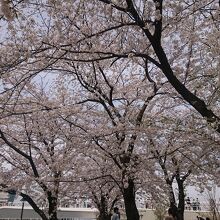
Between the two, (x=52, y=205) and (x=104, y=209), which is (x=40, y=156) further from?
(x=104, y=209)

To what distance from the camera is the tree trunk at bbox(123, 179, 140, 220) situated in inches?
424

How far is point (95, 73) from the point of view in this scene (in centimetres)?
1131

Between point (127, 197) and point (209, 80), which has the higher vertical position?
point (209, 80)

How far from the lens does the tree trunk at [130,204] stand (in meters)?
10.8

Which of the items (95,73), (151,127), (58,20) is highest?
(95,73)

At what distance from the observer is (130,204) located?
10.8 meters

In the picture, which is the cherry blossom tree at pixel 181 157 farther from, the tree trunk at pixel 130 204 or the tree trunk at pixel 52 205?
the tree trunk at pixel 52 205

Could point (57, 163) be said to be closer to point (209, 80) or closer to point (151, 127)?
point (151, 127)

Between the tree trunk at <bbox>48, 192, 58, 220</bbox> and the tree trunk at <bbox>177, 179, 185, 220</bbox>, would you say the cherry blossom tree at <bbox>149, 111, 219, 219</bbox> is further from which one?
the tree trunk at <bbox>48, 192, 58, 220</bbox>

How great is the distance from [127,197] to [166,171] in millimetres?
2542

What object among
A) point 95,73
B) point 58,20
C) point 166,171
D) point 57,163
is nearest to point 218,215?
point 166,171

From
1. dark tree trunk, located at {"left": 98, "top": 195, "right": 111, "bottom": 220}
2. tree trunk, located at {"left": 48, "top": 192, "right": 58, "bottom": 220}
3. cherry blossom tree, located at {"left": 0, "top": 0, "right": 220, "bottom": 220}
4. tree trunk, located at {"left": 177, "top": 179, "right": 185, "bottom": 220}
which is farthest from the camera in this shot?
dark tree trunk, located at {"left": 98, "top": 195, "right": 111, "bottom": 220}

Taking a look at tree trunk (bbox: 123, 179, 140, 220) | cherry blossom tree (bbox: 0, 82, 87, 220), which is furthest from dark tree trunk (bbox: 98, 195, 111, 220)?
tree trunk (bbox: 123, 179, 140, 220)

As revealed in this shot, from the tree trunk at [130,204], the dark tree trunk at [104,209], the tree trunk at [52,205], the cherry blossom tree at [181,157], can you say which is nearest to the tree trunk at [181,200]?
the cherry blossom tree at [181,157]
